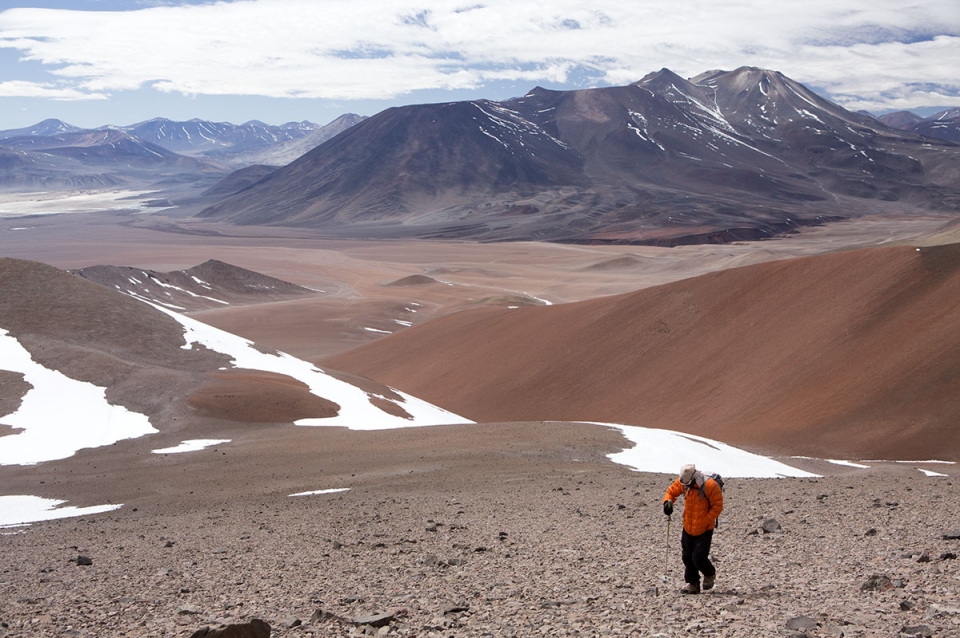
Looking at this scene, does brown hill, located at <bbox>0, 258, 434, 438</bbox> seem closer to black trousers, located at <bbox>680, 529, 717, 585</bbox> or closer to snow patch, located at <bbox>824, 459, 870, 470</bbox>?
snow patch, located at <bbox>824, 459, 870, 470</bbox>

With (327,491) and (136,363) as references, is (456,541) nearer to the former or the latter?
(327,491)

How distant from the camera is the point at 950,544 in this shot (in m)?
10.6

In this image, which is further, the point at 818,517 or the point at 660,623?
the point at 818,517

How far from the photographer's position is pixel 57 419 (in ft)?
91.0

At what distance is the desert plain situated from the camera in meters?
8.59

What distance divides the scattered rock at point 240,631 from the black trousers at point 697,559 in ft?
14.3

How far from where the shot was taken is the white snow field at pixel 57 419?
2489 cm

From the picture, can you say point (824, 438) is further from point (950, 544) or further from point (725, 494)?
point (950, 544)

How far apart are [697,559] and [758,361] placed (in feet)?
94.2

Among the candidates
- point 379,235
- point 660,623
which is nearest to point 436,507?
point 660,623

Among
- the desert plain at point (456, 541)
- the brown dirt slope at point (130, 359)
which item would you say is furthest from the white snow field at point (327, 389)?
the desert plain at point (456, 541)

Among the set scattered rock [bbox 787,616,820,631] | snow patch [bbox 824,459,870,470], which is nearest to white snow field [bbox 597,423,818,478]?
snow patch [bbox 824,459,870,470]

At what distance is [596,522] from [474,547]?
252 cm

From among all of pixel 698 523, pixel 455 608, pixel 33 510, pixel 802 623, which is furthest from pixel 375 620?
pixel 33 510
